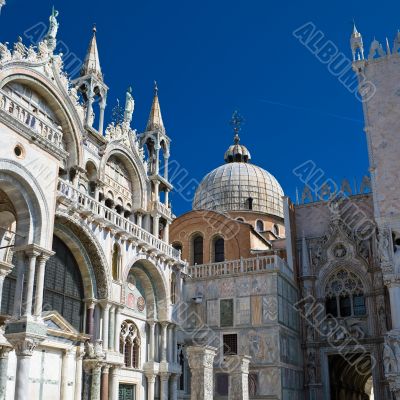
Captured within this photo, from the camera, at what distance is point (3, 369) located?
15266 mm

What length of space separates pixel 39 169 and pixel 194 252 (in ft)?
68.9

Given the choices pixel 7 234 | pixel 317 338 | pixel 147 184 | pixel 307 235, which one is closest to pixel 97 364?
pixel 7 234

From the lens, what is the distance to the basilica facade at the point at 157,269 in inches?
578

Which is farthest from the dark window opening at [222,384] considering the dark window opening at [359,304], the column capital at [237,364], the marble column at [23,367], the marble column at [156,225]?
the marble column at [23,367]

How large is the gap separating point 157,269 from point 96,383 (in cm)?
644

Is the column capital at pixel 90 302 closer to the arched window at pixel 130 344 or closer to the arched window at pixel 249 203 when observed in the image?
the arched window at pixel 130 344

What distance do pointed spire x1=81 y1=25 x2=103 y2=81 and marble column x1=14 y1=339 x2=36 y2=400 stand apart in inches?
551

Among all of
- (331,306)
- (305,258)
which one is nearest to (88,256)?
(305,258)

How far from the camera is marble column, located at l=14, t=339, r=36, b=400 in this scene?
1246 cm

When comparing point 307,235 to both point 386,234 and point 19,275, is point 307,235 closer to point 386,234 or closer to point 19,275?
point 386,234

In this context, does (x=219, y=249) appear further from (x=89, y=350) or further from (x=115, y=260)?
(x=89, y=350)

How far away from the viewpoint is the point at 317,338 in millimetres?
28500

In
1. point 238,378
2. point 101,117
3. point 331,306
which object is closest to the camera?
point 238,378

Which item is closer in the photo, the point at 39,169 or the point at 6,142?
the point at 6,142
